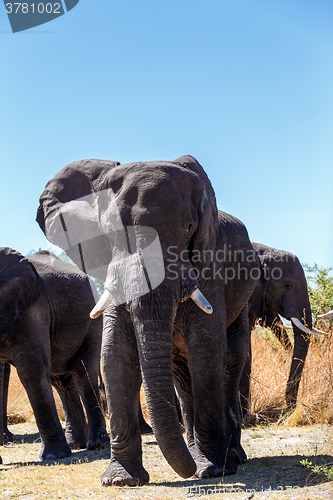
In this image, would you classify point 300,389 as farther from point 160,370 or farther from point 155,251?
point 155,251

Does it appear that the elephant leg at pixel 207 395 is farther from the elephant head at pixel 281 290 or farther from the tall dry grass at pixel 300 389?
the elephant head at pixel 281 290

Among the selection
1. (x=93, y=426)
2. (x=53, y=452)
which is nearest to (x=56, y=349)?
(x=93, y=426)

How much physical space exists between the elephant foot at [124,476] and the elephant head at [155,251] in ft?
1.97

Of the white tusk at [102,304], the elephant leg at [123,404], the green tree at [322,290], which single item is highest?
the white tusk at [102,304]

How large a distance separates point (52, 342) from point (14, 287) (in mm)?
1247

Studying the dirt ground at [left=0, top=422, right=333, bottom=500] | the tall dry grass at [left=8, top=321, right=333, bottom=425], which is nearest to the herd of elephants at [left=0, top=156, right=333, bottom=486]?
the dirt ground at [left=0, top=422, right=333, bottom=500]

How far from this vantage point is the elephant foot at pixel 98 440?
23.7ft

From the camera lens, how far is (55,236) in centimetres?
507

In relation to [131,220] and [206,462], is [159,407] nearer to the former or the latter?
[206,462]

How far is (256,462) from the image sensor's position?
201 inches

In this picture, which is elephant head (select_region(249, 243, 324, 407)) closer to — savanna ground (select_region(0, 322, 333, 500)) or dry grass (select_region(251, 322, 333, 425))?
dry grass (select_region(251, 322, 333, 425))

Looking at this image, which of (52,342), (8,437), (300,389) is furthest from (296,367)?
(8,437)

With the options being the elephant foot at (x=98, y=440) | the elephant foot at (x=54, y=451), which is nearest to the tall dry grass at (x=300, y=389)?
the elephant foot at (x=98, y=440)

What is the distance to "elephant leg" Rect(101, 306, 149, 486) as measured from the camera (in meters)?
4.25
